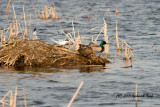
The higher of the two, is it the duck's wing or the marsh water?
the duck's wing

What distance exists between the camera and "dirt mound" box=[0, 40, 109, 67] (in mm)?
14328

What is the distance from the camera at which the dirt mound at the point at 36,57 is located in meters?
14.3

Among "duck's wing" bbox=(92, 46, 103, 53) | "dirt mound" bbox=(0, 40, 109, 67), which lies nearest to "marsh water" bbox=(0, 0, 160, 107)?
"dirt mound" bbox=(0, 40, 109, 67)

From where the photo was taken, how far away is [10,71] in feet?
44.4

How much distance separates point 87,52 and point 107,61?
1211 mm

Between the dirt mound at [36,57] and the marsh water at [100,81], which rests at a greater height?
the dirt mound at [36,57]

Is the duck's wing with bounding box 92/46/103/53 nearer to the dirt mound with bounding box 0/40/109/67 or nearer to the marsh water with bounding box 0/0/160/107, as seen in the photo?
the marsh water with bounding box 0/0/160/107

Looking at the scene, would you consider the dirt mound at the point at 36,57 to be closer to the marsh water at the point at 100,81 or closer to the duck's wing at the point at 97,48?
the marsh water at the point at 100,81

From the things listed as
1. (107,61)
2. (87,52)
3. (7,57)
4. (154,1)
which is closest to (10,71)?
(7,57)

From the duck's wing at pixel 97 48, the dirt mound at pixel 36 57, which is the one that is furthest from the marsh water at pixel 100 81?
the duck's wing at pixel 97 48

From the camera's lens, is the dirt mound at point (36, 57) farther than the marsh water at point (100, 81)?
Yes

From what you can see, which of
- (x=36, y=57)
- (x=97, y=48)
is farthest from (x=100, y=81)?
(x=97, y=48)

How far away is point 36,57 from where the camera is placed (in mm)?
14375

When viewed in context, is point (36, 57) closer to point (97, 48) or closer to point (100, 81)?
point (100, 81)
